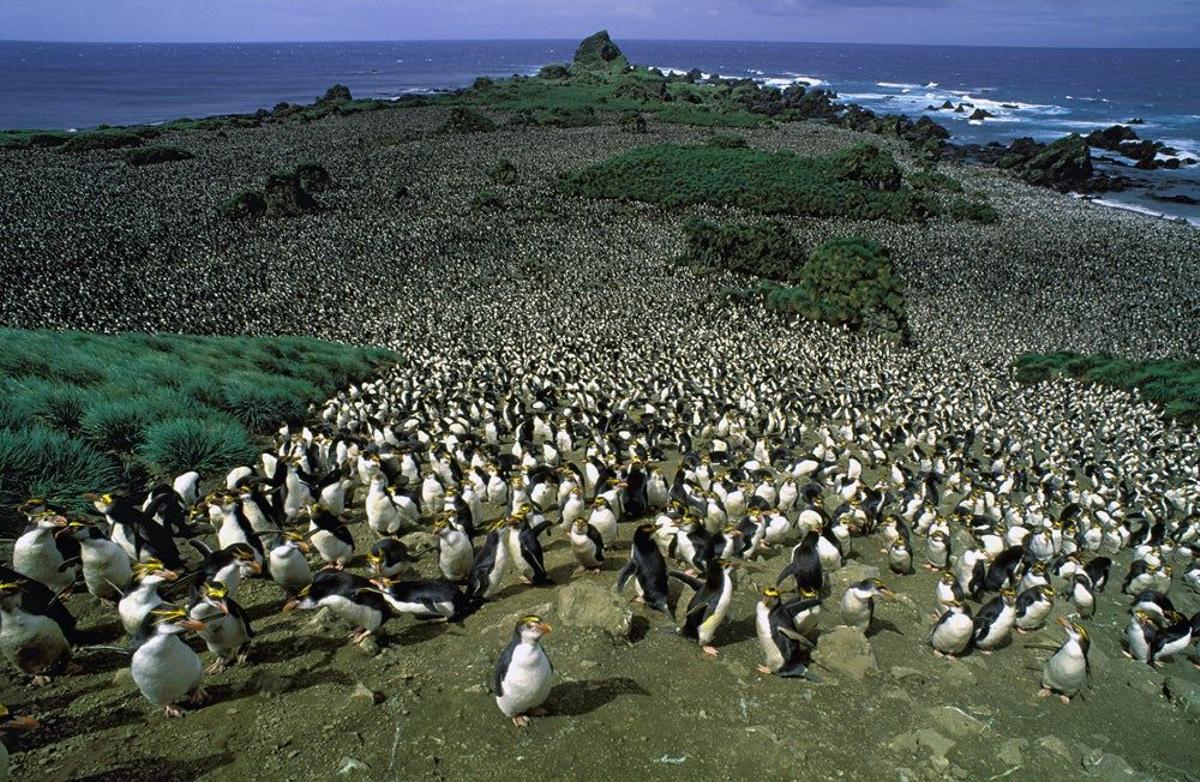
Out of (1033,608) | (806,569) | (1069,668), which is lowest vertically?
(1033,608)

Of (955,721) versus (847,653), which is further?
(847,653)

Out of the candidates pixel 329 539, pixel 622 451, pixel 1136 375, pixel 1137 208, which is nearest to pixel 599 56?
pixel 1137 208

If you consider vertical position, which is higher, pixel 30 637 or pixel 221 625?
pixel 30 637

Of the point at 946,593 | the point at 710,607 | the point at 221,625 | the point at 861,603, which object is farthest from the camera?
the point at 946,593

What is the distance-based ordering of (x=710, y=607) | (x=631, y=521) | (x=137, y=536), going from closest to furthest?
(x=710, y=607) < (x=137, y=536) < (x=631, y=521)

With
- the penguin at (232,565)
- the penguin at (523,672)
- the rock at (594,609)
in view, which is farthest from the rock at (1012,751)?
the penguin at (232,565)

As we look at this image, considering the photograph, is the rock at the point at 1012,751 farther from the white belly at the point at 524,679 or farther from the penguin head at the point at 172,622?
the penguin head at the point at 172,622

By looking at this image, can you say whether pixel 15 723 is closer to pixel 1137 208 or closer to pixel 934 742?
pixel 934 742

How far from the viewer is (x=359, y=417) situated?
1820cm

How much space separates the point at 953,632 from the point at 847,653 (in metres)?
1.65

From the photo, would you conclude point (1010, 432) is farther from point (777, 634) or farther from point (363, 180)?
point (363, 180)

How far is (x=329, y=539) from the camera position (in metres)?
9.89

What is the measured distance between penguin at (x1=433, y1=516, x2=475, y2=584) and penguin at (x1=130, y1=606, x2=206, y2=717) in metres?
3.43

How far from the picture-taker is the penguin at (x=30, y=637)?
6.74m
